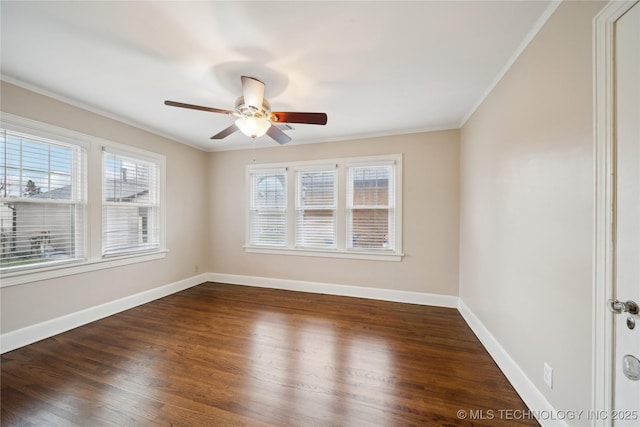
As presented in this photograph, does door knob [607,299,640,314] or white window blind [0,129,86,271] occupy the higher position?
white window blind [0,129,86,271]

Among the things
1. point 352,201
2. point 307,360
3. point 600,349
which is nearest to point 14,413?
point 307,360

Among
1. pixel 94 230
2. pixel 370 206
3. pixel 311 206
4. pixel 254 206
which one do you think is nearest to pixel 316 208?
pixel 311 206

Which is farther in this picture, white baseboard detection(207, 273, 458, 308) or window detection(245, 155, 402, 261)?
window detection(245, 155, 402, 261)

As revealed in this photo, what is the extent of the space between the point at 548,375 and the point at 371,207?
260cm

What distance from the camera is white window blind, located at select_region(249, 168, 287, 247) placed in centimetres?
427

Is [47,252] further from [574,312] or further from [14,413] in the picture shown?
[574,312]

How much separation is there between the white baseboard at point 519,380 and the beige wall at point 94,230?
437 centimetres

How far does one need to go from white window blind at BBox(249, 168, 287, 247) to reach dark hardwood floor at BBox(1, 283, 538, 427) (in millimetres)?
1521

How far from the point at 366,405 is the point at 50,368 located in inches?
103

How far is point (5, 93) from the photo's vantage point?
2254 millimetres

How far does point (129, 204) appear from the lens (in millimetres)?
3352

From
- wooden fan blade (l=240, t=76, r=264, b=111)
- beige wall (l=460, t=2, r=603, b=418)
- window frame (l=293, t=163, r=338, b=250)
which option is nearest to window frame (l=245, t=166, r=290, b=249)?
window frame (l=293, t=163, r=338, b=250)

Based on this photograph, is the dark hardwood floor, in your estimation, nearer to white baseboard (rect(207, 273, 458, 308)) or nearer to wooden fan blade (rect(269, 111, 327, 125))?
white baseboard (rect(207, 273, 458, 308))

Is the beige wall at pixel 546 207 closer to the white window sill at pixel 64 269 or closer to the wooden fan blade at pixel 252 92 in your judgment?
the wooden fan blade at pixel 252 92
